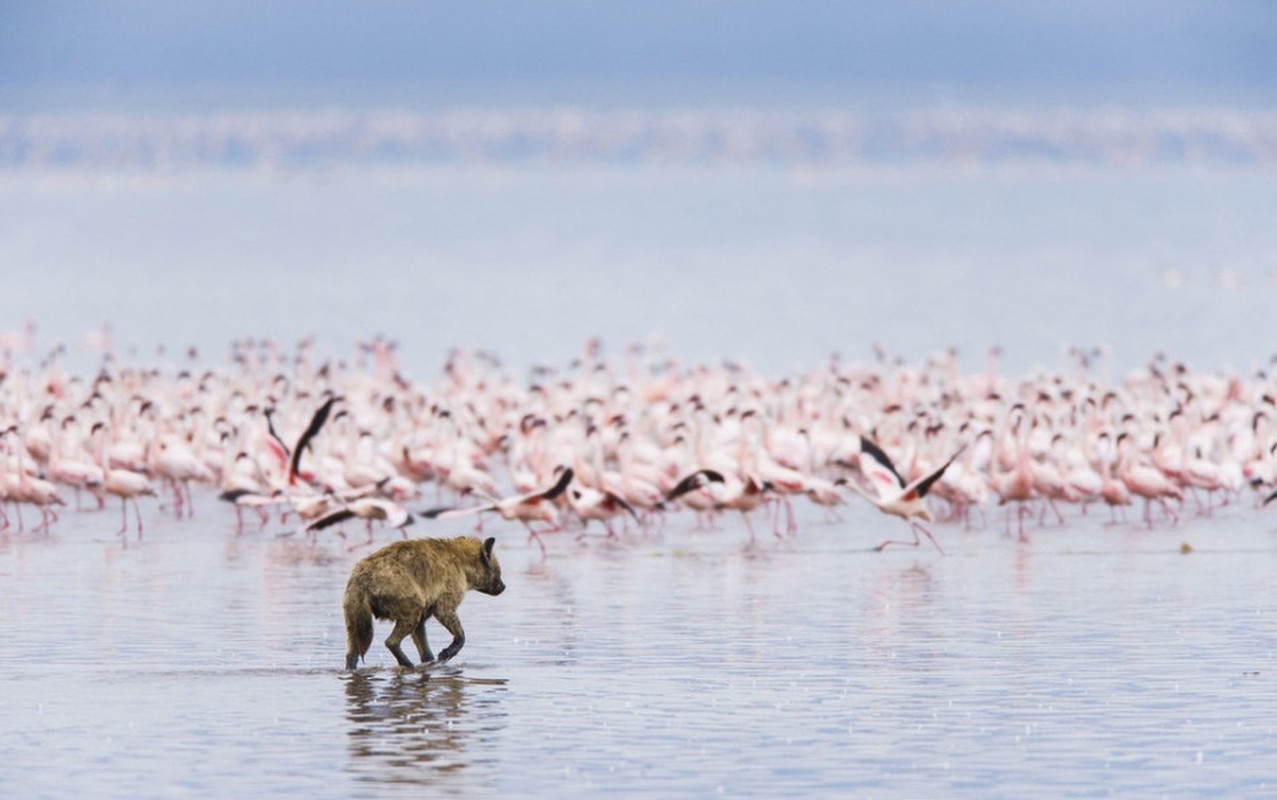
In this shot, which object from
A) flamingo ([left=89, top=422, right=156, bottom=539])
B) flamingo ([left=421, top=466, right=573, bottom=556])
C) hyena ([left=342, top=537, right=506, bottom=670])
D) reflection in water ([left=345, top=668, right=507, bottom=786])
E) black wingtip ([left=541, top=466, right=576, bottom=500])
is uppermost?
flamingo ([left=89, top=422, right=156, bottom=539])

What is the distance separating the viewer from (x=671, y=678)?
1327 cm

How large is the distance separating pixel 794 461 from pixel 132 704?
10981 mm

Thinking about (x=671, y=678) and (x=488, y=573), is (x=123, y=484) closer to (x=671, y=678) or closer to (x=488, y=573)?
(x=488, y=573)

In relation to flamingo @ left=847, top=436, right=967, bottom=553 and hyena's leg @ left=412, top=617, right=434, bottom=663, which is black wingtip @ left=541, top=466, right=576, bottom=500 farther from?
hyena's leg @ left=412, top=617, right=434, bottom=663

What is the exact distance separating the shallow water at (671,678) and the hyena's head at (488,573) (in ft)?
1.13

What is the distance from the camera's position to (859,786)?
35.6 feet

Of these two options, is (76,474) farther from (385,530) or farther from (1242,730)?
(1242,730)

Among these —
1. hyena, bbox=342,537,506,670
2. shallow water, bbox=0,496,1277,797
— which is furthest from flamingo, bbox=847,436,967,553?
hyena, bbox=342,537,506,670

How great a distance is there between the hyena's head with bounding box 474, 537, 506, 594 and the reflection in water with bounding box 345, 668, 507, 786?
562 mm

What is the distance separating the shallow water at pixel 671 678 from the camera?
11.1 meters

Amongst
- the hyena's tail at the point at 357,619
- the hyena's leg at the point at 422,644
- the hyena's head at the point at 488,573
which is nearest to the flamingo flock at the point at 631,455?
the hyena's head at the point at 488,573

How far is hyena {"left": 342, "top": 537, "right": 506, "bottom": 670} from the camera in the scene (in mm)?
13070

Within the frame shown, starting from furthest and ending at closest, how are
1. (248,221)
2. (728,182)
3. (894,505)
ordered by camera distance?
(728,182) → (248,221) → (894,505)

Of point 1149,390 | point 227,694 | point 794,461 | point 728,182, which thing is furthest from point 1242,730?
point 728,182
